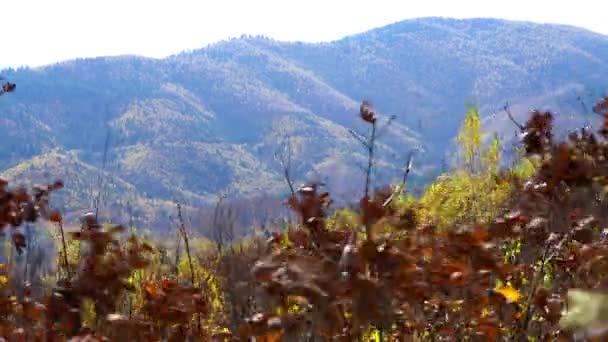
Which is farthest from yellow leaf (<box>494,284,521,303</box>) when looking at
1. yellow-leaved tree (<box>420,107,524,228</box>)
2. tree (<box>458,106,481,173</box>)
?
tree (<box>458,106,481,173</box>)

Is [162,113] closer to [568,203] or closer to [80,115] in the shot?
[80,115]

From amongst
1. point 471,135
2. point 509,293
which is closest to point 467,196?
point 509,293

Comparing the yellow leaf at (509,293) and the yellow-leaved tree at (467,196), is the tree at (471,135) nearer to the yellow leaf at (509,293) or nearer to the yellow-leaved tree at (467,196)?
the yellow-leaved tree at (467,196)

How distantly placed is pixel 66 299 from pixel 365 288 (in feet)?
3.54

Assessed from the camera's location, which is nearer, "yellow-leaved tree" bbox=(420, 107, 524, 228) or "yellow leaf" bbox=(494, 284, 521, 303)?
"yellow leaf" bbox=(494, 284, 521, 303)

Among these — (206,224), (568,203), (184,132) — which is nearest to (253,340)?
(568,203)

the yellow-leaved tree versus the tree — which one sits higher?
the tree

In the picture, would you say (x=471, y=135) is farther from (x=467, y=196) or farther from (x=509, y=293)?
(x=509, y=293)

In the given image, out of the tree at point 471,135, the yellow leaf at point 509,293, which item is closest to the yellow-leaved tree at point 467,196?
the tree at point 471,135

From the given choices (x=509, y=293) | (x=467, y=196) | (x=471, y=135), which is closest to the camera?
(x=509, y=293)

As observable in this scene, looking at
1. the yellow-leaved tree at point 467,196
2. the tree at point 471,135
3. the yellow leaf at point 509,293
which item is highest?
the tree at point 471,135

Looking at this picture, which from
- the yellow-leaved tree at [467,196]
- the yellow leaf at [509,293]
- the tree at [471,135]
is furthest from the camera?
the tree at [471,135]

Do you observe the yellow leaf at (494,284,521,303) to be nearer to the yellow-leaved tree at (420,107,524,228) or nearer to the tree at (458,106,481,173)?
the yellow-leaved tree at (420,107,524,228)

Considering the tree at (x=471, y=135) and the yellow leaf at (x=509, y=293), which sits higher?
the tree at (x=471, y=135)
